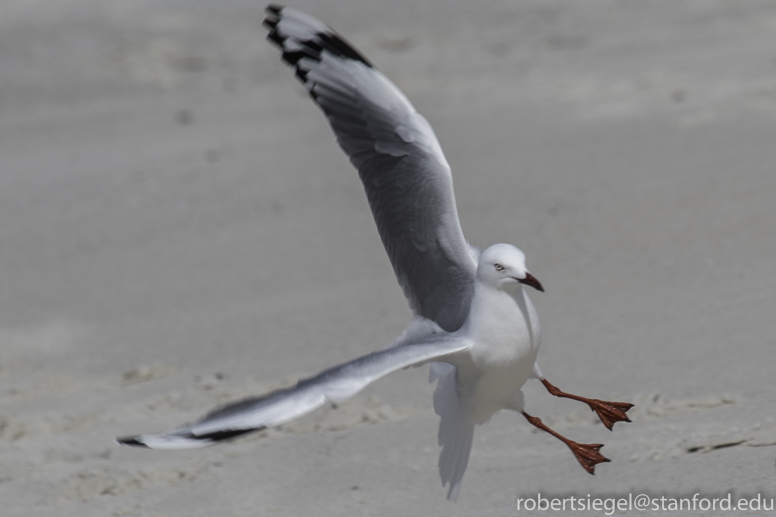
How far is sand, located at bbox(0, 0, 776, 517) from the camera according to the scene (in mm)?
4367

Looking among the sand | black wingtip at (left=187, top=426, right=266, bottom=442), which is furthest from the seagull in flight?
the sand

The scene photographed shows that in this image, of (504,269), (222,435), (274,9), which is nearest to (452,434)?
(504,269)

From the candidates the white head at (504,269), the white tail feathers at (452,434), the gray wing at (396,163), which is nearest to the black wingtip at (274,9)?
the gray wing at (396,163)

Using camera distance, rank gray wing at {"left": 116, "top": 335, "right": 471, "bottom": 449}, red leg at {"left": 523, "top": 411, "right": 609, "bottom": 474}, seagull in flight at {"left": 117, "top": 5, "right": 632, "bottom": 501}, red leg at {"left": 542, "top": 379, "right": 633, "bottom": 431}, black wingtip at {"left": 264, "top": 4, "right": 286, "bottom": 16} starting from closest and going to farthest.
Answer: gray wing at {"left": 116, "top": 335, "right": 471, "bottom": 449} < seagull in flight at {"left": 117, "top": 5, "right": 632, "bottom": 501} < red leg at {"left": 523, "top": 411, "right": 609, "bottom": 474} < red leg at {"left": 542, "top": 379, "right": 633, "bottom": 431} < black wingtip at {"left": 264, "top": 4, "right": 286, "bottom": 16}

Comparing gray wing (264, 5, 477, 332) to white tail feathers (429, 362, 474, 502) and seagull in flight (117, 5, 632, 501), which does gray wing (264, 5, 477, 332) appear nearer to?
seagull in flight (117, 5, 632, 501)

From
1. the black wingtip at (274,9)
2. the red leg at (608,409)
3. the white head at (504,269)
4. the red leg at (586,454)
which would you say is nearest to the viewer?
the white head at (504,269)

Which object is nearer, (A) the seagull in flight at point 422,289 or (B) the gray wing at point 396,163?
(A) the seagull in flight at point 422,289

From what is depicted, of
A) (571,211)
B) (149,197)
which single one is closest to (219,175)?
(149,197)

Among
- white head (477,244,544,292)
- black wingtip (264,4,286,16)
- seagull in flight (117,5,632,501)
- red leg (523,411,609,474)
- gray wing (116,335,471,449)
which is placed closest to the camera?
gray wing (116,335,471,449)

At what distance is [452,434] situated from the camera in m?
3.88

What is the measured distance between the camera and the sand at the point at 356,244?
4367 mm

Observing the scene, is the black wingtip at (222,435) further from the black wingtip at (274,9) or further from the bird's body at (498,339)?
the black wingtip at (274,9)

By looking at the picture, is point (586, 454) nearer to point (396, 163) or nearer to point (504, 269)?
point (504, 269)

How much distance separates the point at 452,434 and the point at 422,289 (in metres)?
0.60
